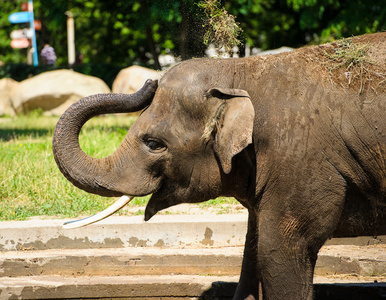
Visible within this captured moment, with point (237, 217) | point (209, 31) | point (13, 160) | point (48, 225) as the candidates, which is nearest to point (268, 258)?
point (209, 31)

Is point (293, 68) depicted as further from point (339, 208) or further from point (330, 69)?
point (339, 208)

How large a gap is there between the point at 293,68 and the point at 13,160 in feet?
19.1

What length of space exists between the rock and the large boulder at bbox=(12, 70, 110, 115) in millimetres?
301

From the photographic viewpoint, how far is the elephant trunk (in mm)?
4008

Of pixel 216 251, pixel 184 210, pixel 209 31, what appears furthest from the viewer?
pixel 184 210

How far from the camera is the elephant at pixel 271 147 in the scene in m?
3.72

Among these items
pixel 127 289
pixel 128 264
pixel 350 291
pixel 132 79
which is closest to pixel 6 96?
pixel 132 79

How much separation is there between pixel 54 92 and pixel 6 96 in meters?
1.91

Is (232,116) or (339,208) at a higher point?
(232,116)

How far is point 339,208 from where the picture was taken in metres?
3.75

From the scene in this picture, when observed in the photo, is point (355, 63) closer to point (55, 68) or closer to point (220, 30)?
point (220, 30)

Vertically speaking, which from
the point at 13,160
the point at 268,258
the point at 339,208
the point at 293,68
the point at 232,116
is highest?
the point at 293,68

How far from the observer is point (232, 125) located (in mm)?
3777

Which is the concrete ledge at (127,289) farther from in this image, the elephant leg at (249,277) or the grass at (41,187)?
the grass at (41,187)
